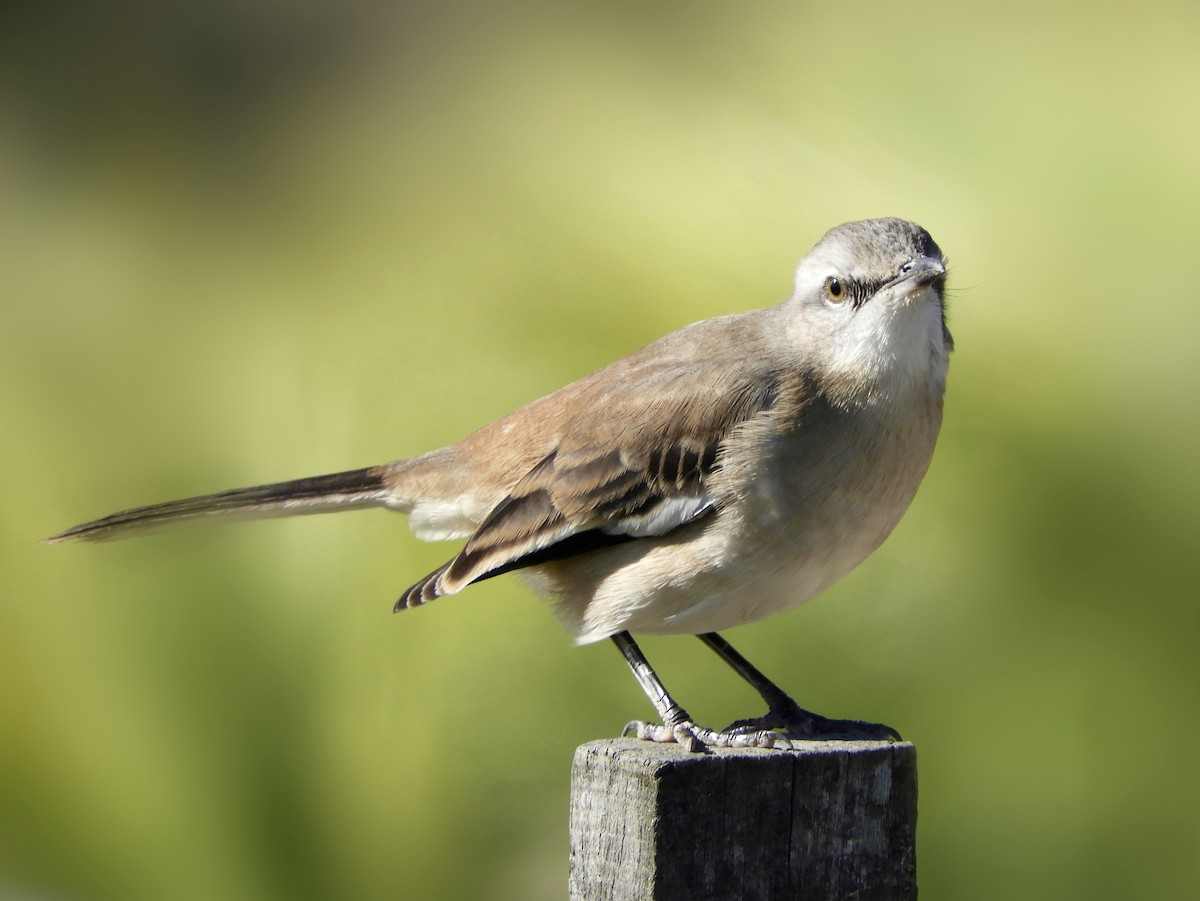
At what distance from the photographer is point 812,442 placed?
327cm

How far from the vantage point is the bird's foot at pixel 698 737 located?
2.75 meters

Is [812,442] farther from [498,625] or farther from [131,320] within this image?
[131,320]

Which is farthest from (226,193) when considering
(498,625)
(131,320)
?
(498,625)

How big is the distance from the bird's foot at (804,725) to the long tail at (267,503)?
4.78ft

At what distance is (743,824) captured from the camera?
2.38 metres

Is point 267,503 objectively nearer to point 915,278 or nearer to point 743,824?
point 915,278

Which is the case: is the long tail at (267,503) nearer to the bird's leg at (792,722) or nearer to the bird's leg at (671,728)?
the bird's leg at (671,728)

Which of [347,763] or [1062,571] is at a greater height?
[1062,571]

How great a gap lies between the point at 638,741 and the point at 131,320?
15.7 feet

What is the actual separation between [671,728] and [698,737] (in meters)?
0.06

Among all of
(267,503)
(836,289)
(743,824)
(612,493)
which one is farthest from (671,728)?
(267,503)

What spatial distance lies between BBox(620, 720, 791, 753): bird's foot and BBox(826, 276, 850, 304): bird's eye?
3.83 feet

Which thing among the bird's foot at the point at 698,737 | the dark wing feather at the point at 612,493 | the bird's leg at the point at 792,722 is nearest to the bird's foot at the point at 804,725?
the bird's leg at the point at 792,722

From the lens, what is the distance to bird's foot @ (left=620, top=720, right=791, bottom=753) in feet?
9.03
